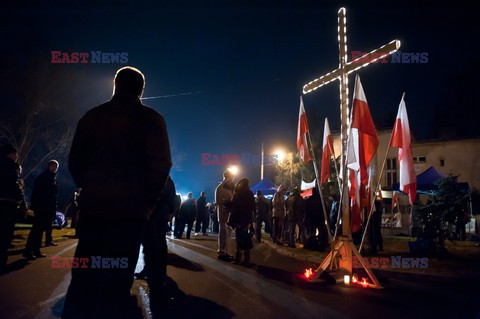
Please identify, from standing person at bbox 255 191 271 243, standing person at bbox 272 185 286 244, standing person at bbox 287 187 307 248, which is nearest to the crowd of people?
standing person at bbox 287 187 307 248

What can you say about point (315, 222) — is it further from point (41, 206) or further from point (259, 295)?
point (41, 206)

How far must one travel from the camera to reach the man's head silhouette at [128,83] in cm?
268

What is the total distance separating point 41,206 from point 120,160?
6541 millimetres

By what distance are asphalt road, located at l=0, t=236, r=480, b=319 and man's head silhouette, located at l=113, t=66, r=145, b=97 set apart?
8.52ft

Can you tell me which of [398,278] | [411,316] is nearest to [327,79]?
[398,278]

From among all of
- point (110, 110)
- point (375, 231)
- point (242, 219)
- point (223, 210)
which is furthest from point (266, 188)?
point (110, 110)

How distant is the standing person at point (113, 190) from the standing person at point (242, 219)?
6.06 metres

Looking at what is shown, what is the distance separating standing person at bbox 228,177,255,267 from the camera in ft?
27.3

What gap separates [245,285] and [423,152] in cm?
3479

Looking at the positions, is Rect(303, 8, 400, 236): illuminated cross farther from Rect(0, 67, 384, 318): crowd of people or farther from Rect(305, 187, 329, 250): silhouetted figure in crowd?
Rect(305, 187, 329, 250): silhouetted figure in crowd

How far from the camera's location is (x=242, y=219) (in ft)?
27.4

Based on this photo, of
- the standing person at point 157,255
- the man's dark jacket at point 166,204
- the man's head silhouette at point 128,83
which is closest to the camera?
the man's head silhouette at point 128,83

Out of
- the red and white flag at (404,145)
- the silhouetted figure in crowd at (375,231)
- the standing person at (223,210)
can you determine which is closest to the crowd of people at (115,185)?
the red and white flag at (404,145)

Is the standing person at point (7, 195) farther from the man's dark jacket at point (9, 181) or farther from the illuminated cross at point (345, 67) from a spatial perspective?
the illuminated cross at point (345, 67)
